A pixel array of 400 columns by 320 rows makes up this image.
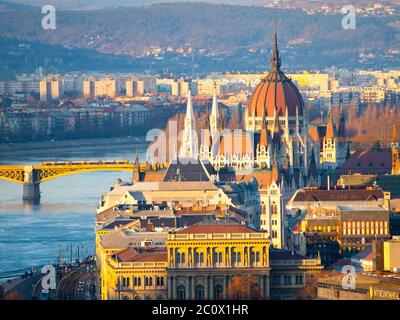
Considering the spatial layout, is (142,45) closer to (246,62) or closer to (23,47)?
(246,62)

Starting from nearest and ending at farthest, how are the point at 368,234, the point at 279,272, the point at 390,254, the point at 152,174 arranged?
the point at 390,254 < the point at 279,272 < the point at 368,234 < the point at 152,174

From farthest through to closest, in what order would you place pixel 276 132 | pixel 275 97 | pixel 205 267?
pixel 275 97
pixel 276 132
pixel 205 267

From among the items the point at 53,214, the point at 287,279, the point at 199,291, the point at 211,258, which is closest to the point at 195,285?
the point at 199,291

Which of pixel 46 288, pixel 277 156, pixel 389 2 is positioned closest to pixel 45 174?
pixel 277 156

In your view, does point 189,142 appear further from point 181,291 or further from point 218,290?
point 218,290

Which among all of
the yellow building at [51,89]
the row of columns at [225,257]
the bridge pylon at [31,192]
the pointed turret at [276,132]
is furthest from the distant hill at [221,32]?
the row of columns at [225,257]

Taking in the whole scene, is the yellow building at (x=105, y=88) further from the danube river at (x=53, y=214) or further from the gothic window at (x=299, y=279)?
the gothic window at (x=299, y=279)
